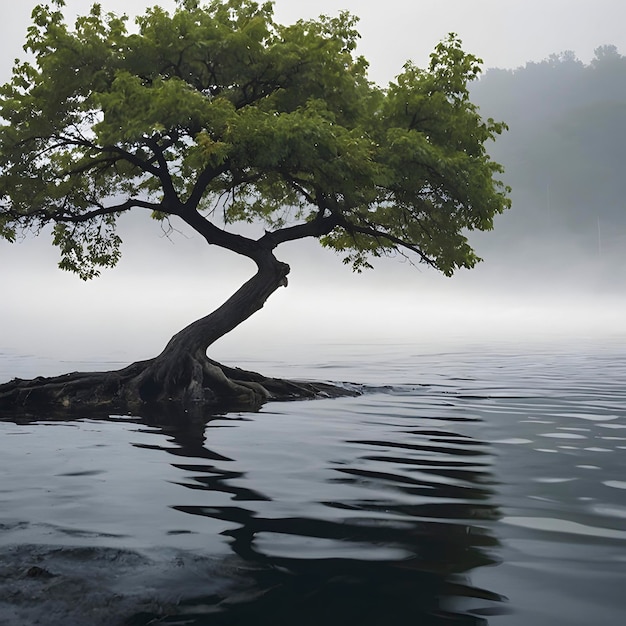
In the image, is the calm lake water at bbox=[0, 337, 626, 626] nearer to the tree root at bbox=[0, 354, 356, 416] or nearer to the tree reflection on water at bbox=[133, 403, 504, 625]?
the tree reflection on water at bbox=[133, 403, 504, 625]

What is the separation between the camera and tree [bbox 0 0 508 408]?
850 inches

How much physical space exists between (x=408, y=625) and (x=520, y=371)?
32.3m

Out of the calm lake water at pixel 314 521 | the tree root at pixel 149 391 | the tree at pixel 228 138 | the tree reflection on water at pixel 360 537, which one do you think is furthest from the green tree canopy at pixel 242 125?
the tree reflection on water at pixel 360 537

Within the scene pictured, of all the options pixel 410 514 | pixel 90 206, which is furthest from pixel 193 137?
pixel 410 514

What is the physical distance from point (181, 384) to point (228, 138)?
772cm

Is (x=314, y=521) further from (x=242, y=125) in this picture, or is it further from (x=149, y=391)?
(x=149, y=391)

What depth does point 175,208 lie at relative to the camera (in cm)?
2581

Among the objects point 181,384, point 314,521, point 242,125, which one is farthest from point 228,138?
point 314,521

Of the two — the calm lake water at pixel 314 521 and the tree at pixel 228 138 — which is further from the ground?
the tree at pixel 228 138

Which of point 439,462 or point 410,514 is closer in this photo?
point 410,514

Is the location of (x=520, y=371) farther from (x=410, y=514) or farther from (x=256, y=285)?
(x=410, y=514)

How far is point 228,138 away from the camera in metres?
21.1

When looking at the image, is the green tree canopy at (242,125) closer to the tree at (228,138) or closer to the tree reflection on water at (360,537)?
the tree at (228,138)

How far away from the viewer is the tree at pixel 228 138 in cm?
2159
